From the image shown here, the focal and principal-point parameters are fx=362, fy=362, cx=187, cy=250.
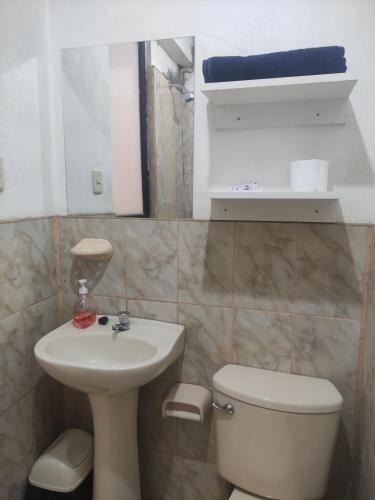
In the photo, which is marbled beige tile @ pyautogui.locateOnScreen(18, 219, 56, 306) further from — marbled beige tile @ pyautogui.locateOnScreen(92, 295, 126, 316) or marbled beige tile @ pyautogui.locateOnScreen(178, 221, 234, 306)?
marbled beige tile @ pyautogui.locateOnScreen(178, 221, 234, 306)

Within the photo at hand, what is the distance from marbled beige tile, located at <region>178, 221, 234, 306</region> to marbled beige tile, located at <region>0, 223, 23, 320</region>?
22.4 inches

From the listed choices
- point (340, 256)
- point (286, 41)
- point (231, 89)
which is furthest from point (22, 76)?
point (340, 256)

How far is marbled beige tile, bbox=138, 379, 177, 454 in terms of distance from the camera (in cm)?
144

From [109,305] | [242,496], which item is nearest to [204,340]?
[109,305]

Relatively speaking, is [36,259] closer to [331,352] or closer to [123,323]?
[123,323]

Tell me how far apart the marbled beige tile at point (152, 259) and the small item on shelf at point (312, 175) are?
1.53 feet

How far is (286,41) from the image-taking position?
1.15 m

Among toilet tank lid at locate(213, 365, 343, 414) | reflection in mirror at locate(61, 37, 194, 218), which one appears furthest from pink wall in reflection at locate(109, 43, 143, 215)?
toilet tank lid at locate(213, 365, 343, 414)

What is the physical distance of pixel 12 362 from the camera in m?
1.25

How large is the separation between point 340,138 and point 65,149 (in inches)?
39.8

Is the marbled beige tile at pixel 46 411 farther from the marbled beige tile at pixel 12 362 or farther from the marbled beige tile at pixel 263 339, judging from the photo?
the marbled beige tile at pixel 263 339

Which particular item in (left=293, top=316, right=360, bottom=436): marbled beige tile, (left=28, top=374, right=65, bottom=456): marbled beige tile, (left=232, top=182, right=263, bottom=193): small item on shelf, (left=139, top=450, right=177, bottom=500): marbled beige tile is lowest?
(left=139, top=450, right=177, bottom=500): marbled beige tile

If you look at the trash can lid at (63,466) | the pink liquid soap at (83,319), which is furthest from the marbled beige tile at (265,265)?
the trash can lid at (63,466)

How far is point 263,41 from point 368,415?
1.21 metres
